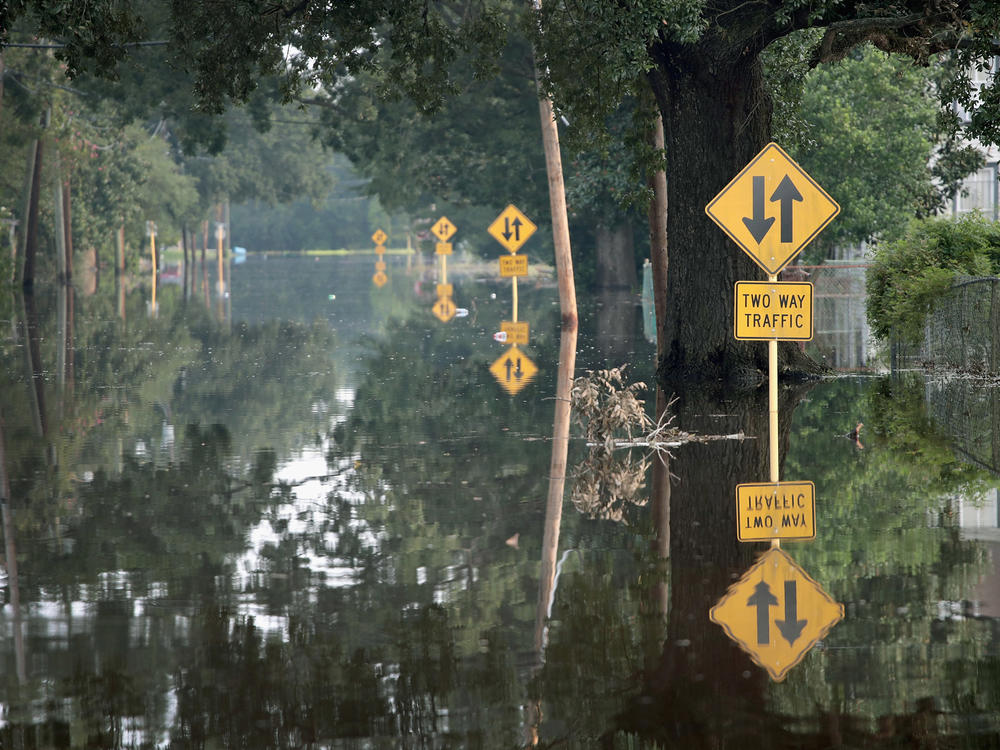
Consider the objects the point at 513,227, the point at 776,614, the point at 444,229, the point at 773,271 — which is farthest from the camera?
the point at 444,229

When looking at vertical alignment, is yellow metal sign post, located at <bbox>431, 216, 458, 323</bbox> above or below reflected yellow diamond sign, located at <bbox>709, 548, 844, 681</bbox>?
above

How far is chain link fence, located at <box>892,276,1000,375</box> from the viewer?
1875 centimetres

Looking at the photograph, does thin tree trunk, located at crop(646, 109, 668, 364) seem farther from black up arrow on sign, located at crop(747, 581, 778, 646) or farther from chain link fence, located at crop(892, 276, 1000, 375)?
black up arrow on sign, located at crop(747, 581, 778, 646)

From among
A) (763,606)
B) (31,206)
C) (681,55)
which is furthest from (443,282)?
(763,606)

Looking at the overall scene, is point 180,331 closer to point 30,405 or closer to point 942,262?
point 30,405

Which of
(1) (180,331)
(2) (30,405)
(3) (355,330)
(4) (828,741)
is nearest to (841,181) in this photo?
(3) (355,330)

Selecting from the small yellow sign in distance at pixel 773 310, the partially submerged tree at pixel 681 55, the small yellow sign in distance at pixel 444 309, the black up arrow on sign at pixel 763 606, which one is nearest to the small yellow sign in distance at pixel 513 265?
the small yellow sign in distance at pixel 444 309

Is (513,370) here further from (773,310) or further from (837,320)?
(837,320)

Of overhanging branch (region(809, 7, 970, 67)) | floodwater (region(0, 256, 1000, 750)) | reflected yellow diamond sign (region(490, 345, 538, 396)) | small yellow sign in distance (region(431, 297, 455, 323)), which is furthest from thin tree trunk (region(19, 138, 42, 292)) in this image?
overhanging branch (region(809, 7, 970, 67))

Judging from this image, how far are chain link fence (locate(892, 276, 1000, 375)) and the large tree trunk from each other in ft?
8.38

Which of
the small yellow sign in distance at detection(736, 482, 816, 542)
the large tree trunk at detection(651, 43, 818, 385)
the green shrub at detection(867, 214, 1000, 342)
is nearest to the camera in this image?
the small yellow sign in distance at detection(736, 482, 816, 542)

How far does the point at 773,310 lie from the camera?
442 inches

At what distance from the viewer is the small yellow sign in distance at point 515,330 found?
2986 cm

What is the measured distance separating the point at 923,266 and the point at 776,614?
48.4 feet
